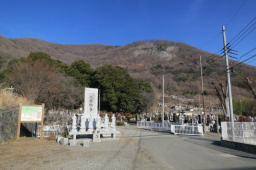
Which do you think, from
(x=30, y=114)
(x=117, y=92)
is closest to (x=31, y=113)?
(x=30, y=114)

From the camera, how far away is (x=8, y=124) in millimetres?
9898

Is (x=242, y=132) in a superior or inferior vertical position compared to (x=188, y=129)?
superior

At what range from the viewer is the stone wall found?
9.26 meters

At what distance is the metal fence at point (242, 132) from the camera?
9.41 meters

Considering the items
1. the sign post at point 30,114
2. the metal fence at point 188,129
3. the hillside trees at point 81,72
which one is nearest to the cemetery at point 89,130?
the sign post at point 30,114

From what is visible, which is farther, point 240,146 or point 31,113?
point 31,113

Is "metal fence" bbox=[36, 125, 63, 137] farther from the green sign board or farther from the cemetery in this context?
the green sign board

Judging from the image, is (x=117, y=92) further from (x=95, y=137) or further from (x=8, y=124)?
(x=8, y=124)

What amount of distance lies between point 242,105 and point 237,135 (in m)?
31.6

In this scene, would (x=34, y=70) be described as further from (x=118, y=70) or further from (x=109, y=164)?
(x=109, y=164)

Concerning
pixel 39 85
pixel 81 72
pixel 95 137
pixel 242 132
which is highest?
pixel 81 72

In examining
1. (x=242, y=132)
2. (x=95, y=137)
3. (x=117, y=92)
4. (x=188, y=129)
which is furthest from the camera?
(x=117, y=92)

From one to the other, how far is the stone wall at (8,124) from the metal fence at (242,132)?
12214 mm

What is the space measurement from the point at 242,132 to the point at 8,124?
13137mm
